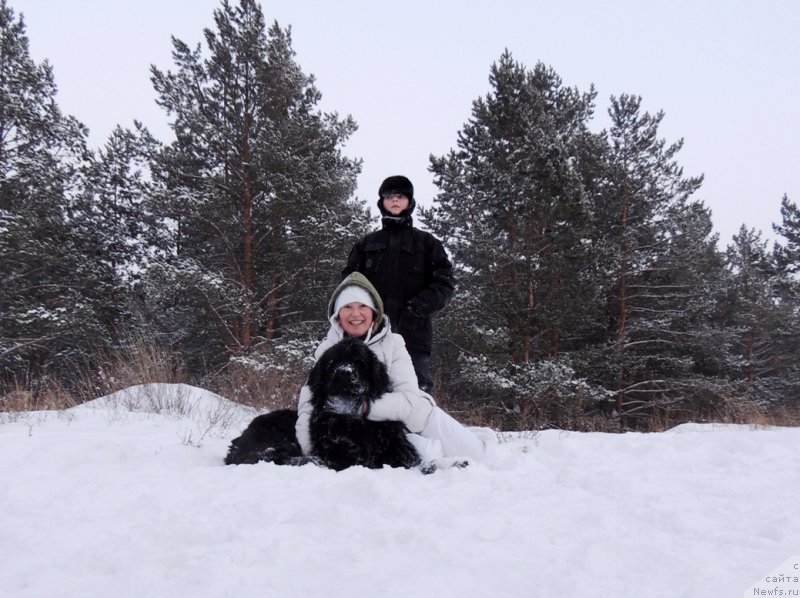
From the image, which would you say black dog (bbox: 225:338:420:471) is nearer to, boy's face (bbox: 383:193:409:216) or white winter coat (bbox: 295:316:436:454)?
white winter coat (bbox: 295:316:436:454)

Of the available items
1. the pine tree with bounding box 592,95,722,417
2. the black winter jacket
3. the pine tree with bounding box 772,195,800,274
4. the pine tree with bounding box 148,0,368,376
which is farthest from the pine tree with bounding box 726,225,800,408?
Result: the black winter jacket

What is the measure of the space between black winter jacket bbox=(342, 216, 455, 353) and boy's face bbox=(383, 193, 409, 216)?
73mm

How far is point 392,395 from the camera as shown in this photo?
2701 millimetres

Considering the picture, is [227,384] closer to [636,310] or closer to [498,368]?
[498,368]

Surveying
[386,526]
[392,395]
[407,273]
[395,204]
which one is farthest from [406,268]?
[386,526]

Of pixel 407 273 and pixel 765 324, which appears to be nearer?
pixel 407 273

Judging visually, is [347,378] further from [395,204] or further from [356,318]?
[395,204]

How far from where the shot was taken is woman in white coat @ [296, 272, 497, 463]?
2697mm

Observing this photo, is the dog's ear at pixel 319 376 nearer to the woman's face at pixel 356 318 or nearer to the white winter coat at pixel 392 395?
the white winter coat at pixel 392 395

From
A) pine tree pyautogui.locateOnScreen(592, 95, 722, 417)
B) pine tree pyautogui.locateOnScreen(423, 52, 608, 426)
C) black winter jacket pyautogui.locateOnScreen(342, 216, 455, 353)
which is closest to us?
black winter jacket pyautogui.locateOnScreen(342, 216, 455, 353)

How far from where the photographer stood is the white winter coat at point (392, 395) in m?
2.67

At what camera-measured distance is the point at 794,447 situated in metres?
3.10

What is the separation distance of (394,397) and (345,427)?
1.06 ft

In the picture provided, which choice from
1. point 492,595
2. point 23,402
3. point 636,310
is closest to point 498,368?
point 636,310
